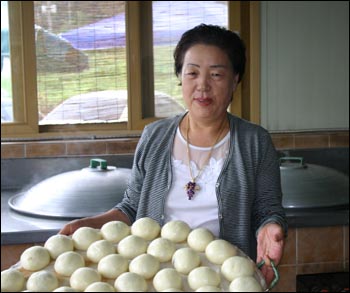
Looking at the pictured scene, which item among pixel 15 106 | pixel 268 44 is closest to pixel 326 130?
pixel 268 44

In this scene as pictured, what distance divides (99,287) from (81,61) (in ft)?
5.60

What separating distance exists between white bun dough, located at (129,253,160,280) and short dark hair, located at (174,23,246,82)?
45cm

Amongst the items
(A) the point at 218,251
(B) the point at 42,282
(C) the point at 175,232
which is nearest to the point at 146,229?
(C) the point at 175,232

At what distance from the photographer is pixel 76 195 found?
2.00 metres

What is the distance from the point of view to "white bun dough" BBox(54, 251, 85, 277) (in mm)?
946

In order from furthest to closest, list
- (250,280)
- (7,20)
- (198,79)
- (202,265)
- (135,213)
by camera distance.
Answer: (7,20), (135,213), (198,79), (202,265), (250,280)

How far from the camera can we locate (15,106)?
2.43 m

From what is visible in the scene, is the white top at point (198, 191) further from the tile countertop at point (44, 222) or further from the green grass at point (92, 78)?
the green grass at point (92, 78)

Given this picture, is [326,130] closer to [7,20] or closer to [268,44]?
[268,44]

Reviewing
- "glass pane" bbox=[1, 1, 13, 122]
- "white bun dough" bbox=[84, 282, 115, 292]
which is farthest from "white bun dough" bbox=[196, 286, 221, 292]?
"glass pane" bbox=[1, 1, 13, 122]

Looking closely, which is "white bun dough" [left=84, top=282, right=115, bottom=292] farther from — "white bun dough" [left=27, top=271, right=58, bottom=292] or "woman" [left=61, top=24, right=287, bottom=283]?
"woman" [left=61, top=24, right=287, bottom=283]

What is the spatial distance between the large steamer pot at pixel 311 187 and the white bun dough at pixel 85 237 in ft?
3.68

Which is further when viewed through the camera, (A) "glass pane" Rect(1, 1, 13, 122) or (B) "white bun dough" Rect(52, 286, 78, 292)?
(A) "glass pane" Rect(1, 1, 13, 122)

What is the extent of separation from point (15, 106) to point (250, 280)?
180cm
